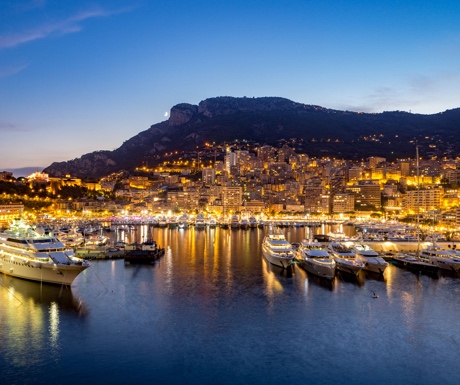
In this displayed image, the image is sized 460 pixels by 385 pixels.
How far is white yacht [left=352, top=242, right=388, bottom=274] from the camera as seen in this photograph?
25.5m

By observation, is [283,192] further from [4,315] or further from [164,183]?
[4,315]

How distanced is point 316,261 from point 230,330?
407 inches

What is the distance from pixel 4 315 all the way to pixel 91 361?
5883 mm

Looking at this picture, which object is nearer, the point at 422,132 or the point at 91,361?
the point at 91,361

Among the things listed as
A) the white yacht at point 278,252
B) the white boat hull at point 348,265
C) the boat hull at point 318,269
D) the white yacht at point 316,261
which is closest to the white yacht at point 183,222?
the white yacht at point 278,252

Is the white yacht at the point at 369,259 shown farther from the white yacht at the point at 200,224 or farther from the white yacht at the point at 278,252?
the white yacht at the point at 200,224

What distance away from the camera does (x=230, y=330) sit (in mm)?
16031

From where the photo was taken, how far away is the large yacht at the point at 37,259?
70.0 ft

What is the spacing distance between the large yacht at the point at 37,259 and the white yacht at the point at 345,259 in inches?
535

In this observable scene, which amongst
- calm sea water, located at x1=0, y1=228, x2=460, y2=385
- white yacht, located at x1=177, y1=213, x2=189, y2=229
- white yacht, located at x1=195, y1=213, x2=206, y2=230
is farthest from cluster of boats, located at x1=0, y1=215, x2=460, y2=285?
white yacht, located at x1=177, y1=213, x2=189, y2=229

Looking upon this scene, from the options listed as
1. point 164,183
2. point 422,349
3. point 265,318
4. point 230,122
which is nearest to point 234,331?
point 265,318

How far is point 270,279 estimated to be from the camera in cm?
2441

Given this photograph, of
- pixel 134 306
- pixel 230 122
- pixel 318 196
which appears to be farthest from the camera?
pixel 230 122

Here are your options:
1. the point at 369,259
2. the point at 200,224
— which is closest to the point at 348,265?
the point at 369,259
